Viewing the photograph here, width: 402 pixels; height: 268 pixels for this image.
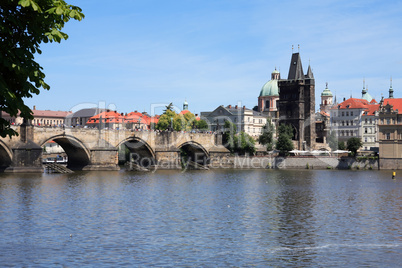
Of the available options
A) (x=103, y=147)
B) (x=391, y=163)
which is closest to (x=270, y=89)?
(x=391, y=163)

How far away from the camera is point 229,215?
34.0m

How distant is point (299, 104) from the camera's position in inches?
4938

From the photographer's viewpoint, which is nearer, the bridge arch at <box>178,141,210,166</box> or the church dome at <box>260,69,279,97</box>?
the bridge arch at <box>178,141,210,166</box>

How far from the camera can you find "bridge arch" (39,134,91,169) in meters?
73.4

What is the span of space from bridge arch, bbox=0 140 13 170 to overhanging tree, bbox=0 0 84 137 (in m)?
52.9

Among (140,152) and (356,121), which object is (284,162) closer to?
(140,152)

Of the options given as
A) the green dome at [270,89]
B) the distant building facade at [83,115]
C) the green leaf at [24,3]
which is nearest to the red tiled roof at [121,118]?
the distant building facade at [83,115]

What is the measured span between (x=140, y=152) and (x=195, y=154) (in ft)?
45.7

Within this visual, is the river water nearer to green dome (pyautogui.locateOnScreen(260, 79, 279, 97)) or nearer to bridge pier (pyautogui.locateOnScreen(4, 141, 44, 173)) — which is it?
bridge pier (pyautogui.locateOnScreen(4, 141, 44, 173))

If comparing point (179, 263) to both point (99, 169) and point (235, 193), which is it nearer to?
point (235, 193)

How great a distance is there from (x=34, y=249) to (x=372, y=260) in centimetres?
1361

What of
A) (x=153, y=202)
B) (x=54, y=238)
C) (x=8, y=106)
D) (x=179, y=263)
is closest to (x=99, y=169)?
(x=153, y=202)

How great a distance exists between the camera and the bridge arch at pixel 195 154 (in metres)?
97.7

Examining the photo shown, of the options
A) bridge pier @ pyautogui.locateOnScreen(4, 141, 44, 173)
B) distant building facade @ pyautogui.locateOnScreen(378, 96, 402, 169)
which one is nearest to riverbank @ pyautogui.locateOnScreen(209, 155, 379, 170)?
distant building facade @ pyautogui.locateOnScreen(378, 96, 402, 169)
